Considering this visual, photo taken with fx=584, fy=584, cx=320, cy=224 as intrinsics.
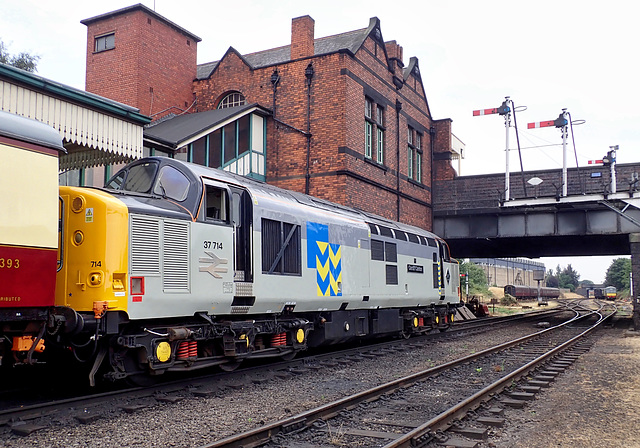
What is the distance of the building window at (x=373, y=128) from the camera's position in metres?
22.7

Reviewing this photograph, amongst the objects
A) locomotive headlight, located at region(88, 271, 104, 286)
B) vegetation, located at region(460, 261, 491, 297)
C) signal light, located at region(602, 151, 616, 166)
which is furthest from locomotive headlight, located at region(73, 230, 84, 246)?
vegetation, located at region(460, 261, 491, 297)

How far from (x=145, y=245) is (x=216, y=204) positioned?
182 centimetres

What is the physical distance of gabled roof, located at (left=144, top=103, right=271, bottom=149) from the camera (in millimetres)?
16219

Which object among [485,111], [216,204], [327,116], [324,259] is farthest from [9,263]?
[485,111]

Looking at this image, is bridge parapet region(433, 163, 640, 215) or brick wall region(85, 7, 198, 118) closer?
brick wall region(85, 7, 198, 118)

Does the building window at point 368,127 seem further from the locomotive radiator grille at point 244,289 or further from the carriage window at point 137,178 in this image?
the carriage window at point 137,178

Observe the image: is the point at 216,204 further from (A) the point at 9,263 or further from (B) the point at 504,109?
(B) the point at 504,109

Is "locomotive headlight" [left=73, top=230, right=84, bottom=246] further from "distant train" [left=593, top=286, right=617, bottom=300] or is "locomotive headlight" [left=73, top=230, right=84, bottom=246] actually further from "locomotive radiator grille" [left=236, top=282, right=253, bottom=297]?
"distant train" [left=593, top=286, right=617, bottom=300]

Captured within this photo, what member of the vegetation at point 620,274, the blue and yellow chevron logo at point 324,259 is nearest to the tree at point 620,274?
the vegetation at point 620,274

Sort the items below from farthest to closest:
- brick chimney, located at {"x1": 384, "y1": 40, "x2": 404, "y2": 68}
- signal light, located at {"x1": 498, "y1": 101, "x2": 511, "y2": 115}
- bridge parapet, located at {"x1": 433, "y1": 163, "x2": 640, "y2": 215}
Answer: bridge parapet, located at {"x1": 433, "y1": 163, "x2": 640, "y2": 215} < brick chimney, located at {"x1": 384, "y1": 40, "x2": 404, "y2": 68} < signal light, located at {"x1": 498, "y1": 101, "x2": 511, "y2": 115}

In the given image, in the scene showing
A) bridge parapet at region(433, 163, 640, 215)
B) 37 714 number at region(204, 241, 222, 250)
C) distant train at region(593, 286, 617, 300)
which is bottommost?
distant train at region(593, 286, 617, 300)

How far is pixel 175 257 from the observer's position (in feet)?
27.6

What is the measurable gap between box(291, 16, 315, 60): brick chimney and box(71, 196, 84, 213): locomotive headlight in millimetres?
15336

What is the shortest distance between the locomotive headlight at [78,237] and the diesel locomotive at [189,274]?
0.03 metres
